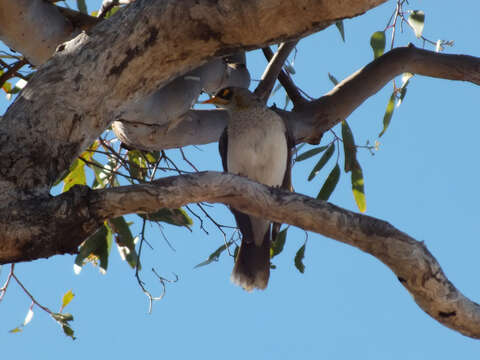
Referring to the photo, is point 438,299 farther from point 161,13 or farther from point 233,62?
point 233,62

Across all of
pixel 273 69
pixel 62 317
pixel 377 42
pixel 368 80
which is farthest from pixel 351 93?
pixel 62 317

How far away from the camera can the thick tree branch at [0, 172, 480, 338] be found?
5.04 feet

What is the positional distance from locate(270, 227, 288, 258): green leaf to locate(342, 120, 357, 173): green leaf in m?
0.47

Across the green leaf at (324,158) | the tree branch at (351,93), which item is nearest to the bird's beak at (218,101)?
the tree branch at (351,93)

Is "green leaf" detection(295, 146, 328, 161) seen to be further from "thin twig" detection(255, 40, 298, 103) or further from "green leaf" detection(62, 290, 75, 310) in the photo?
"green leaf" detection(62, 290, 75, 310)

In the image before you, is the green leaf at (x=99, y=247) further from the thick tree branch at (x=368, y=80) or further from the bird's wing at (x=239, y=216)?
the thick tree branch at (x=368, y=80)

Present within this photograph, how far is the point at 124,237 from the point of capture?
3139 millimetres

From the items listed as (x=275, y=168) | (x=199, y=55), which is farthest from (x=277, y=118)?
(x=199, y=55)

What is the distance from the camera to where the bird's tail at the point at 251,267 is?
9.57ft

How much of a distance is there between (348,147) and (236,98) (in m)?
0.60

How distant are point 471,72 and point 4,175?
5.82 ft

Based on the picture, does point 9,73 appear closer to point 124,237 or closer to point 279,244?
point 124,237

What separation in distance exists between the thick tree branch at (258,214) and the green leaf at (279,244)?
1.84 m

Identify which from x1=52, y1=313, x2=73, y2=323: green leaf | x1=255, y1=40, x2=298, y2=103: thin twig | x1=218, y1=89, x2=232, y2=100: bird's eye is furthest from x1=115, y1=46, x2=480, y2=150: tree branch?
x1=52, y1=313, x2=73, y2=323: green leaf
